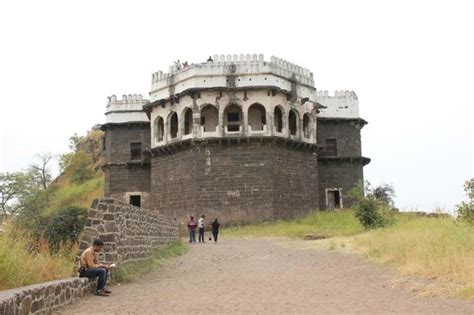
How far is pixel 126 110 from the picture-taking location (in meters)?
32.5

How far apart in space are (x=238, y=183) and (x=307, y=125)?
18.8 feet

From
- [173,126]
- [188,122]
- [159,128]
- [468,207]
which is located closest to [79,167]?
[159,128]

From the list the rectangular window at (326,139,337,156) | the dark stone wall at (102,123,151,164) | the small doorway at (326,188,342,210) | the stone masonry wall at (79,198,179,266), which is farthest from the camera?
the dark stone wall at (102,123,151,164)

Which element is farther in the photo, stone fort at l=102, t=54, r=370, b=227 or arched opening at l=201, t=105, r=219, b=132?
arched opening at l=201, t=105, r=219, b=132

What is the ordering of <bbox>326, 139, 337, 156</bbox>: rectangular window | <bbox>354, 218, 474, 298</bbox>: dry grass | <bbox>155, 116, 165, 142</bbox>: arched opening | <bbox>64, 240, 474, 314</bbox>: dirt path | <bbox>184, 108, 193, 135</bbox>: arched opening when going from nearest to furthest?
<bbox>64, 240, 474, 314</bbox>: dirt path < <bbox>354, 218, 474, 298</bbox>: dry grass < <bbox>184, 108, 193, 135</bbox>: arched opening < <bbox>155, 116, 165, 142</bbox>: arched opening < <bbox>326, 139, 337, 156</bbox>: rectangular window

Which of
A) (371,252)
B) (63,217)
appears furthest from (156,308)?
(63,217)

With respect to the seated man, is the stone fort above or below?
above

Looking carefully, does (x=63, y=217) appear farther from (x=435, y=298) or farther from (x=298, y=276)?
(x=435, y=298)

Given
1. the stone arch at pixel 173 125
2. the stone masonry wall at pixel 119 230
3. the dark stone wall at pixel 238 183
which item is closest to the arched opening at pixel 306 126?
the dark stone wall at pixel 238 183

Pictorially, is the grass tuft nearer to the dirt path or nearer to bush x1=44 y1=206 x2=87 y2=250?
bush x1=44 y1=206 x2=87 y2=250

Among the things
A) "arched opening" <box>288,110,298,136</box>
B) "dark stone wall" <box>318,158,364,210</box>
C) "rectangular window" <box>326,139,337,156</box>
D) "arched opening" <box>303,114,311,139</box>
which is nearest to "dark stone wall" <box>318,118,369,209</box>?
"dark stone wall" <box>318,158,364,210</box>

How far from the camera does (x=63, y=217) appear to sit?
67.4ft

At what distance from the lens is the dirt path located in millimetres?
7434

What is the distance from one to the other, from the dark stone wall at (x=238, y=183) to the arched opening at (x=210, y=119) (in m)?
1.67
